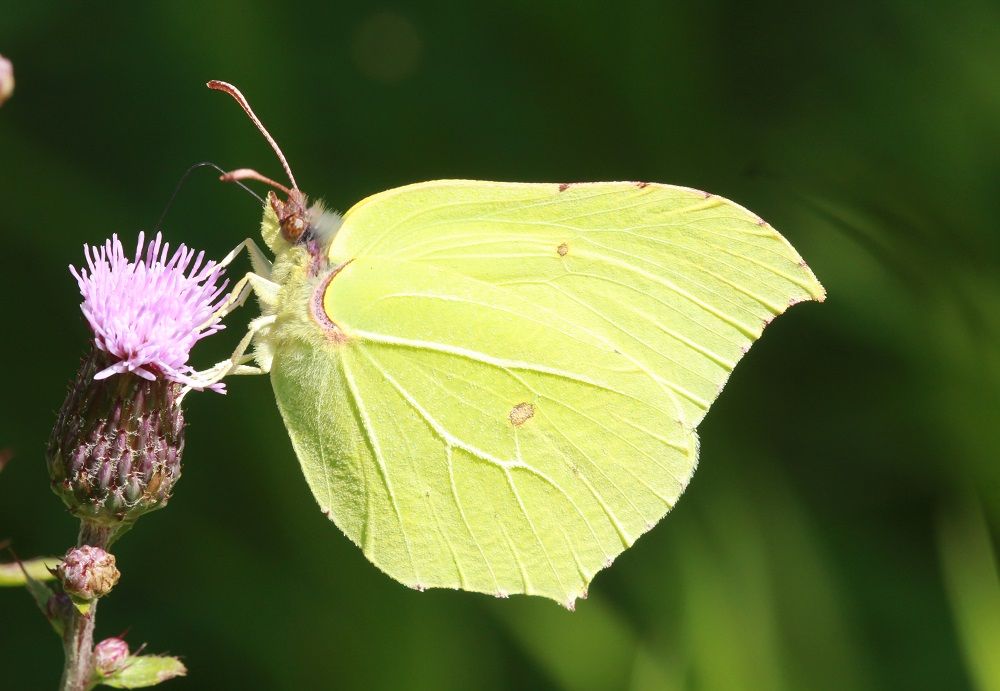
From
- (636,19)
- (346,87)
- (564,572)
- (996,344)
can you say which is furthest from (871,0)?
(564,572)

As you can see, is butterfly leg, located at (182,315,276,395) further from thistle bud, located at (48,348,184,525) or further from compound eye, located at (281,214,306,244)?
compound eye, located at (281,214,306,244)

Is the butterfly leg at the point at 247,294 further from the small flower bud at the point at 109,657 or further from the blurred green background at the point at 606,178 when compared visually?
the blurred green background at the point at 606,178

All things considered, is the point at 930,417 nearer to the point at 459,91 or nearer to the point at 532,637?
the point at 532,637

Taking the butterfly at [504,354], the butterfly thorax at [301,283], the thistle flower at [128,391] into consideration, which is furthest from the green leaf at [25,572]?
the butterfly thorax at [301,283]

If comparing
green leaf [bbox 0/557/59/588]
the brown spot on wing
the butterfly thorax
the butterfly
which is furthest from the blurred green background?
green leaf [bbox 0/557/59/588]

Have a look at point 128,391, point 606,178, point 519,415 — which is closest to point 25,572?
point 128,391

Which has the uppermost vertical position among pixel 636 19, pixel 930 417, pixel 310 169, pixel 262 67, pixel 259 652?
pixel 636 19

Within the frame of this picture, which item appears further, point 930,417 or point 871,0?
point 871,0

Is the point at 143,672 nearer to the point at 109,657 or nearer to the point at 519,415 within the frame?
the point at 109,657
